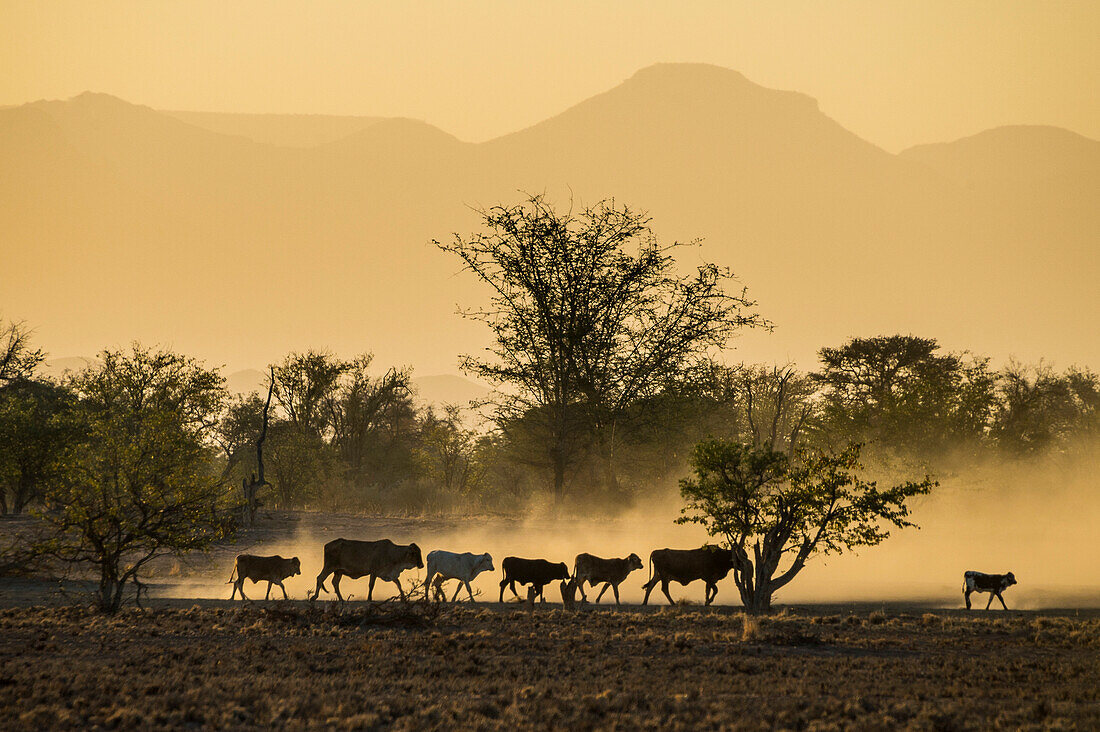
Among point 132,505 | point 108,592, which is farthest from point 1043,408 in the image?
point 108,592

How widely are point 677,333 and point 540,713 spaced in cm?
3603

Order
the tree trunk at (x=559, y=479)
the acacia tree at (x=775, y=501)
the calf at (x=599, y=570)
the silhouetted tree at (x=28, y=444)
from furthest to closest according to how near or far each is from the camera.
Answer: the tree trunk at (x=559, y=479), the silhouetted tree at (x=28, y=444), the calf at (x=599, y=570), the acacia tree at (x=775, y=501)

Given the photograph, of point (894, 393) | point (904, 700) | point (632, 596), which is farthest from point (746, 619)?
point (894, 393)

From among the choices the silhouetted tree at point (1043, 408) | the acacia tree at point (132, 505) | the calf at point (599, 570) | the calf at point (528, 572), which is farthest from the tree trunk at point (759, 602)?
the silhouetted tree at point (1043, 408)

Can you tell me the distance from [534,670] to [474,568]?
10113mm

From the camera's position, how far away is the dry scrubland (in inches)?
471

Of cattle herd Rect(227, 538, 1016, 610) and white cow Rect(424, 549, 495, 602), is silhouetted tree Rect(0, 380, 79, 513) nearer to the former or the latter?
cattle herd Rect(227, 538, 1016, 610)

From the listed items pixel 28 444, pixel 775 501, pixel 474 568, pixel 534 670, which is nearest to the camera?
pixel 534 670

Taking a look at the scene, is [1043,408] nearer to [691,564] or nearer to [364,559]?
[691,564]

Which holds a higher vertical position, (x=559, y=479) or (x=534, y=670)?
(x=559, y=479)

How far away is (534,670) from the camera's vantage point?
15195 millimetres

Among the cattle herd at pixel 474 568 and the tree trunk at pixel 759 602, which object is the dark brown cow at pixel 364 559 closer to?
the cattle herd at pixel 474 568

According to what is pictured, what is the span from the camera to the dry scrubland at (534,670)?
39.2 feet

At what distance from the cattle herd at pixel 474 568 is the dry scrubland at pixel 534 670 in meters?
2.23
